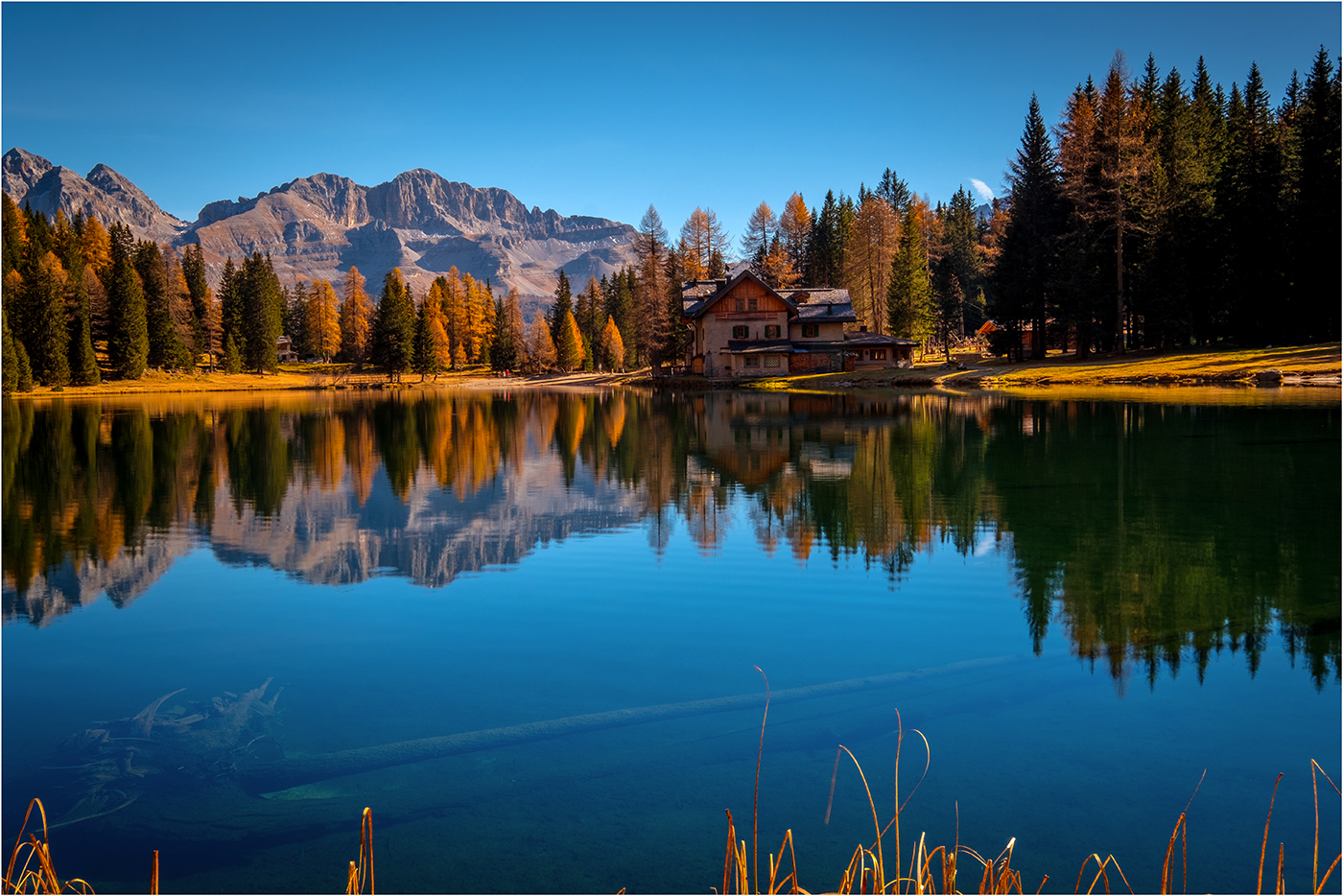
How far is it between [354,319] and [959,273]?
80.8 meters

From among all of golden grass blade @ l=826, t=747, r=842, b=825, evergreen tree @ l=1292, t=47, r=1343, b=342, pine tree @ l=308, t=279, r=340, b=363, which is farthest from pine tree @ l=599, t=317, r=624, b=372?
golden grass blade @ l=826, t=747, r=842, b=825

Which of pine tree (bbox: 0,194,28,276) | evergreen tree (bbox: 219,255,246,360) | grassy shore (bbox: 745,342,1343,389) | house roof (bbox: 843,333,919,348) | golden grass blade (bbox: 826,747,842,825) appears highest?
pine tree (bbox: 0,194,28,276)

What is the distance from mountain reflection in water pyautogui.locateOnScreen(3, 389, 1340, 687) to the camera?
1072 centimetres

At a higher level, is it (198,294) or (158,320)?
(198,294)

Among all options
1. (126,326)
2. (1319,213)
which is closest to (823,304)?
(1319,213)

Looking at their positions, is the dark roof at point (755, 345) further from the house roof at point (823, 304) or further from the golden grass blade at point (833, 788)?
the golden grass blade at point (833, 788)

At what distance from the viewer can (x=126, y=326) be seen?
89188 millimetres

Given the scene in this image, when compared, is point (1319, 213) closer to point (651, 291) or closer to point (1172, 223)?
point (1172, 223)

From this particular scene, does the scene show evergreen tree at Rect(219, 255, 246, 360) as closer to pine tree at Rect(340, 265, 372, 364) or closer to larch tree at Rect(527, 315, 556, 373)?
pine tree at Rect(340, 265, 372, 364)

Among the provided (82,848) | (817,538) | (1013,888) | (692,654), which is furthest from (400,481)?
(1013,888)

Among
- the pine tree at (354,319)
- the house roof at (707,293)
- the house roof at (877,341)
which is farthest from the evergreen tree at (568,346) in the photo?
the house roof at (877,341)

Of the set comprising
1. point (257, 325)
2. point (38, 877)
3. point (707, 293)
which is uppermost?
point (257, 325)

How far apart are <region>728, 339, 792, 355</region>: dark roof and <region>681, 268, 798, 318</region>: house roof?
2.93 metres

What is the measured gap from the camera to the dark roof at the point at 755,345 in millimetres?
77000
